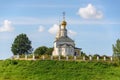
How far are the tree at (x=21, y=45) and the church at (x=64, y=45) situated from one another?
357 inches

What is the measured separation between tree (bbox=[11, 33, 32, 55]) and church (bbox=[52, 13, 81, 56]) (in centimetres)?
908

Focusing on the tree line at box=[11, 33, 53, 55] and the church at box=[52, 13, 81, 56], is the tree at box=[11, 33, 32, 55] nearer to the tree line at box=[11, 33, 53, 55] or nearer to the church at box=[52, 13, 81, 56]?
the tree line at box=[11, 33, 53, 55]

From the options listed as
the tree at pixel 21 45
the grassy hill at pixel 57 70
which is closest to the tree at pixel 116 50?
the grassy hill at pixel 57 70

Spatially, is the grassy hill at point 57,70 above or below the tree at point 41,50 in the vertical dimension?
below

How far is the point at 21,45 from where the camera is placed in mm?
76250

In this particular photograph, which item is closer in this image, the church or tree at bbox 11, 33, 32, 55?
the church

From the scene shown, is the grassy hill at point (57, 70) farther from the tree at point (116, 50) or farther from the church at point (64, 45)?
the church at point (64, 45)

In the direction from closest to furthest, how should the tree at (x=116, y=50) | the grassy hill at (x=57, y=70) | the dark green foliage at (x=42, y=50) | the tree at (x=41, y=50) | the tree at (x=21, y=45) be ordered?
the grassy hill at (x=57, y=70) → the tree at (x=116, y=50) → the tree at (x=21, y=45) → the dark green foliage at (x=42, y=50) → the tree at (x=41, y=50)

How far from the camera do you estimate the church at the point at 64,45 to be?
66.9 metres

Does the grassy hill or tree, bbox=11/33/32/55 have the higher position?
tree, bbox=11/33/32/55

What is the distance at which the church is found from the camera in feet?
219

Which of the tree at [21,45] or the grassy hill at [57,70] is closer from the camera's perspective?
the grassy hill at [57,70]

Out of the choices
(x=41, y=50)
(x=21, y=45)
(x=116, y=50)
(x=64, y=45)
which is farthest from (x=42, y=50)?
(x=116, y=50)

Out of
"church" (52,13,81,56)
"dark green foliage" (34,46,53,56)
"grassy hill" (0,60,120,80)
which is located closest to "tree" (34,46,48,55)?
"dark green foliage" (34,46,53,56)
